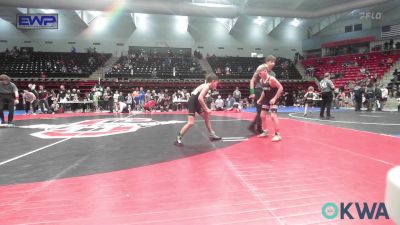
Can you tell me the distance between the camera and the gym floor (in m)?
2.03

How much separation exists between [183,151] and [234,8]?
2111 cm

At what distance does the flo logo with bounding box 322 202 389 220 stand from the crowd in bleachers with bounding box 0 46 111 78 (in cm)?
2165

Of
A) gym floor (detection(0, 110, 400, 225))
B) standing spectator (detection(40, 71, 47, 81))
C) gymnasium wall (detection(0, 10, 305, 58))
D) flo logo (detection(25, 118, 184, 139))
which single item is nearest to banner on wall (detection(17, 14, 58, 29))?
standing spectator (detection(40, 71, 47, 81))

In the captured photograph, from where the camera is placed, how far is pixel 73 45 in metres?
27.7

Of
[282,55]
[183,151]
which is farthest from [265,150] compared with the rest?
[282,55]

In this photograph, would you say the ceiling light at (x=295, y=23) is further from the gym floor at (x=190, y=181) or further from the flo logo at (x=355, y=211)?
the flo logo at (x=355, y=211)

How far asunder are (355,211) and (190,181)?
4.49 feet

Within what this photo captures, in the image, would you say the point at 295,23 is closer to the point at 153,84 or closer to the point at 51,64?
the point at 153,84

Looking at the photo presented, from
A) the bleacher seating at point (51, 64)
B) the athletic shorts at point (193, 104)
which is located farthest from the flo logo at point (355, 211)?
the bleacher seating at point (51, 64)

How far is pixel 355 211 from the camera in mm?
2027

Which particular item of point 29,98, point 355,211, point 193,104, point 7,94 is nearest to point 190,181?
point 355,211

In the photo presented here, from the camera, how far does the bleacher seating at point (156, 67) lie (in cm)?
2270

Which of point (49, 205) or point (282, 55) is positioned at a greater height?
point (282, 55)

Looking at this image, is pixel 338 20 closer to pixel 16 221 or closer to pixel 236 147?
pixel 236 147
